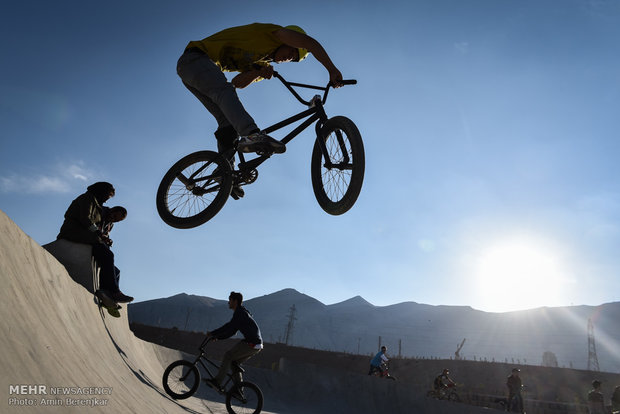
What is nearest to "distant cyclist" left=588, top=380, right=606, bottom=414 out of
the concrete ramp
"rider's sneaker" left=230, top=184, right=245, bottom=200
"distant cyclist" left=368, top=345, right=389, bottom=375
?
"distant cyclist" left=368, top=345, right=389, bottom=375

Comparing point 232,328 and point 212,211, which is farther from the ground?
point 212,211

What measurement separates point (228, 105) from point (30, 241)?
2245 mm

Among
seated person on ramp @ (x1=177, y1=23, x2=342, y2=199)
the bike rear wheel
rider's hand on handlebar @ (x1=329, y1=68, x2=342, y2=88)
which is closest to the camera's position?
seated person on ramp @ (x1=177, y1=23, x2=342, y2=199)

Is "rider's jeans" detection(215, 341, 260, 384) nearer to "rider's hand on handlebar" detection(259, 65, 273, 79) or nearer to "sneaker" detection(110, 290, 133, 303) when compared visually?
"sneaker" detection(110, 290, 133, 303)

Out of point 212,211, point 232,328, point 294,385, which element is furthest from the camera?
point 294,385

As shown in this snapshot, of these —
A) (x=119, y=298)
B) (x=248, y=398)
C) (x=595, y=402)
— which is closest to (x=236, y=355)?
(x=248, y=398)

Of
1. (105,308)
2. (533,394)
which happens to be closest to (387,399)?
(105,308)

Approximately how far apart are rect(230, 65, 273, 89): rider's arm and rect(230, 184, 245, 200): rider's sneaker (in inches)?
48.9

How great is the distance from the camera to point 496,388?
72.8 ft

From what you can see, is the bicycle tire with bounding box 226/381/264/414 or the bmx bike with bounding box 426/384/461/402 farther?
the bmx bike with bounding box 426/384/461/402

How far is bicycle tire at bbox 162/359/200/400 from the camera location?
712cm

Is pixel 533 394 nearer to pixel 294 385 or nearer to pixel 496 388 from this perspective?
pixel 496 388

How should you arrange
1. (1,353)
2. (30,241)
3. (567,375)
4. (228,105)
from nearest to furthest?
1. (1,353)
2. (30,241)
3. (228,105)
4. (567,375)

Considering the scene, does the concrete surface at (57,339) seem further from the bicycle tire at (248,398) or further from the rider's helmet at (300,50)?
the rider's helmet at (300,50)
